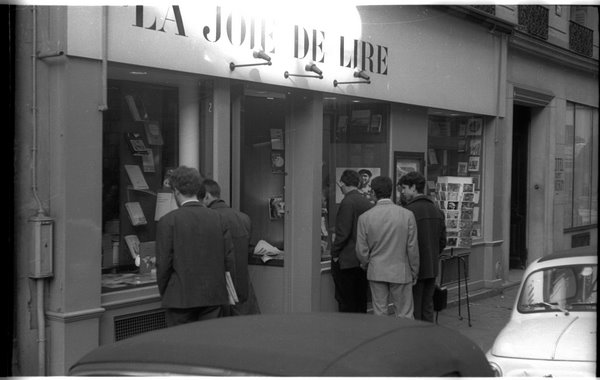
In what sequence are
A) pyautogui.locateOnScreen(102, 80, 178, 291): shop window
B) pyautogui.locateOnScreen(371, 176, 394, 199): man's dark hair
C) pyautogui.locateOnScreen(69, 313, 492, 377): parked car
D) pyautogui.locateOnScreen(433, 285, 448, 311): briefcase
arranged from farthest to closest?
pyautogui.locateOnScreen(433, 285, 448, 311): briefcase, pyautogui.locateOnScreen(371, 176, 394, 199): man's dark hair, pyautogui.locateOnScreen(102, 80, 178, 291): shop window, pyautogui.locateOnScreen(69, 313, 492, 377): parked car

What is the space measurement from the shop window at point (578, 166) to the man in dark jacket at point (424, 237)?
505 cm

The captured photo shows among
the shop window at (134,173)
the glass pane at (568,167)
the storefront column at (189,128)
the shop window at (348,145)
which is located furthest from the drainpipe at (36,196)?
the glass pane at (568,167)

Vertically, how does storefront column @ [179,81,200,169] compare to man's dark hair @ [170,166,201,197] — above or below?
above

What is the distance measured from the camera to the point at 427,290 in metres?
8.23

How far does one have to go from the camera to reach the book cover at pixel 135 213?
23.7ft

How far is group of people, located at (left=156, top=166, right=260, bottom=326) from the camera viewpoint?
19.3 ft

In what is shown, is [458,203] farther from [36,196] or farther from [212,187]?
[36,196]

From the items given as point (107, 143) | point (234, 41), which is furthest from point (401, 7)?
point (107, 143)

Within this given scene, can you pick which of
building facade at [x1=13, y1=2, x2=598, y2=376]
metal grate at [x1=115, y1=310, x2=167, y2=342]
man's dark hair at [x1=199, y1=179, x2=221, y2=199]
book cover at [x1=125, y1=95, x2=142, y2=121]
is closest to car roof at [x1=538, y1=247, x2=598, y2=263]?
building facade at [x1=13, y1=2, x2=598, y2=376]

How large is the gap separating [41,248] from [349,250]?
3.38 metres

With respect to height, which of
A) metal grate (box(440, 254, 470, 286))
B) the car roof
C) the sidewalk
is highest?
Answer: the car roof

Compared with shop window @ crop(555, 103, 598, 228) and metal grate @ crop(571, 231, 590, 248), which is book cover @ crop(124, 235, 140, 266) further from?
shop window @ crop(555, 103, 598, 228)

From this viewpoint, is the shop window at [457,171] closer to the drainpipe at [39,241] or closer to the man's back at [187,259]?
the man's back at [187,259]

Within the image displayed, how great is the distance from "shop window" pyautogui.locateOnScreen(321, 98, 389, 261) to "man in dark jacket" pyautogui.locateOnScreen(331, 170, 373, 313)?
93 centimetres
